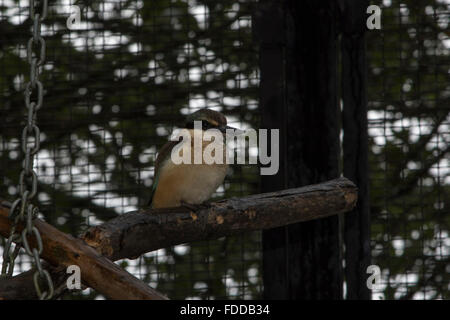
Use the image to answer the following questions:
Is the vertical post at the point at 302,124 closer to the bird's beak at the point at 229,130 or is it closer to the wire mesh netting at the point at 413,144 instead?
the bird's beak at the point at 229,130

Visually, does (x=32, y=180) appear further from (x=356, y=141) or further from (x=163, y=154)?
(x=356, y=141)

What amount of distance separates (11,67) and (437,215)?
1771 mm

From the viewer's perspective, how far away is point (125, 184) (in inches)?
114

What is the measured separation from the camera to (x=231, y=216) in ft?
6.79

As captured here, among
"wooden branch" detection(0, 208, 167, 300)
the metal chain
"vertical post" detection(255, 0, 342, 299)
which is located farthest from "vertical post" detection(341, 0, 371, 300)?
the metal chain

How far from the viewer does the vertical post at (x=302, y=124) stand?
96.2 inches

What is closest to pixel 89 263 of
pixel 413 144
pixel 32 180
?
pixel 32 180

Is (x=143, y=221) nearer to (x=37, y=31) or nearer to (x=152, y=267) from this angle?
(x=37, y=31)

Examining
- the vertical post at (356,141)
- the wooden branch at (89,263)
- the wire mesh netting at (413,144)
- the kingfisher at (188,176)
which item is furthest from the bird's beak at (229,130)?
the wooden branch at (89,263)

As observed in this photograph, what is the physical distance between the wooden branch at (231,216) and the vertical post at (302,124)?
0.98ft

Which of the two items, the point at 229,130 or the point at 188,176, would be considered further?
the point at 229,130

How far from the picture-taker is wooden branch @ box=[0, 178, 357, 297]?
192cm

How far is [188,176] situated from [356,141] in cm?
60
